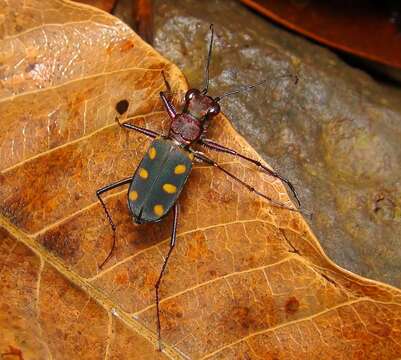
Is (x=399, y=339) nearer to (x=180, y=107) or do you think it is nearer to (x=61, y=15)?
(x=180, y=107)

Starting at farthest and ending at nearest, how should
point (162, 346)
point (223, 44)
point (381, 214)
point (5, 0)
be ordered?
1. point (223, 44)
2. point (381, 214)
3. point (5, 0)
4. point (162, 346)

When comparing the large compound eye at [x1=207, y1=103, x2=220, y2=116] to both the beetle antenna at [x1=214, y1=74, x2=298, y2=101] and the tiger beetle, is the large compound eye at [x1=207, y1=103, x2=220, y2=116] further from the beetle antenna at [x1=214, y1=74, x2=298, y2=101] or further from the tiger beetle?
the beetle antenna at [x1=214, y1=74, x2=298, y2=101]

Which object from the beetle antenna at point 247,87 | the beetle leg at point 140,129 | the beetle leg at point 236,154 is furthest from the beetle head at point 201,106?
the beetle leg at point 140,129

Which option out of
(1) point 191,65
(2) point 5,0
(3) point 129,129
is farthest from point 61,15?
(1) point 191,65

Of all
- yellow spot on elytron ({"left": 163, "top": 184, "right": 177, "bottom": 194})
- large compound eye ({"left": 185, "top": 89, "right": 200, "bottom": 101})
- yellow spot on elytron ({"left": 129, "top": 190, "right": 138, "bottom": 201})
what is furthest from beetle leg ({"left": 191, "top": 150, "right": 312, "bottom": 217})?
yellow spot on elytron ({"left": 129, "top": 190, "right": 138, "bottom": 201})

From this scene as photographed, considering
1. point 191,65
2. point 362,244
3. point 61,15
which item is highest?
point 61,15

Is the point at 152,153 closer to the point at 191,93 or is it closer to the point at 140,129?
the point at 140,129
